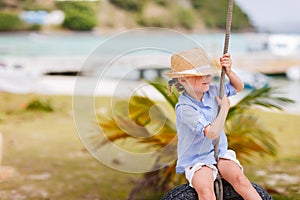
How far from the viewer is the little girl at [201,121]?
100 inches

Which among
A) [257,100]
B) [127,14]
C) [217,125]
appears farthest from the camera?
[127,14]

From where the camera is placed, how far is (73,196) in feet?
14.7

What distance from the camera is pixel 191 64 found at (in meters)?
2.61

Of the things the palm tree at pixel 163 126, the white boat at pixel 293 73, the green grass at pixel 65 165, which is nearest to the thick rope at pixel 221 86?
the palm tree at pixel 163 126

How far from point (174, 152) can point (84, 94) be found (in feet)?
2.62

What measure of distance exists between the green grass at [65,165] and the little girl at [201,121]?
178 centimetres

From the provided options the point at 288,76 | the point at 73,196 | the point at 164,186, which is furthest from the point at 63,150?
the point at 288,76

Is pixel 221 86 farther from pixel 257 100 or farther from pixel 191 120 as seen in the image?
pixel 257 100

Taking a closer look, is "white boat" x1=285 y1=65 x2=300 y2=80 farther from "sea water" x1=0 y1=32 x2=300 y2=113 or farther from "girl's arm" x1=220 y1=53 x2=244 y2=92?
"girl's arm" x1=220 y1=53 x2=244 y2=92

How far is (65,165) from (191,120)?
9.91 ft

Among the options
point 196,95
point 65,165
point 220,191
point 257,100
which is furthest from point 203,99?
point 65,165

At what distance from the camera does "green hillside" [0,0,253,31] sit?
2062 cm

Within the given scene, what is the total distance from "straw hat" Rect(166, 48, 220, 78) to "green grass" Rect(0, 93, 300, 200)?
193 cm

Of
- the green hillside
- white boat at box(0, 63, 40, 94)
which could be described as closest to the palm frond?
white boat at box(0, 63, 40, 94)
